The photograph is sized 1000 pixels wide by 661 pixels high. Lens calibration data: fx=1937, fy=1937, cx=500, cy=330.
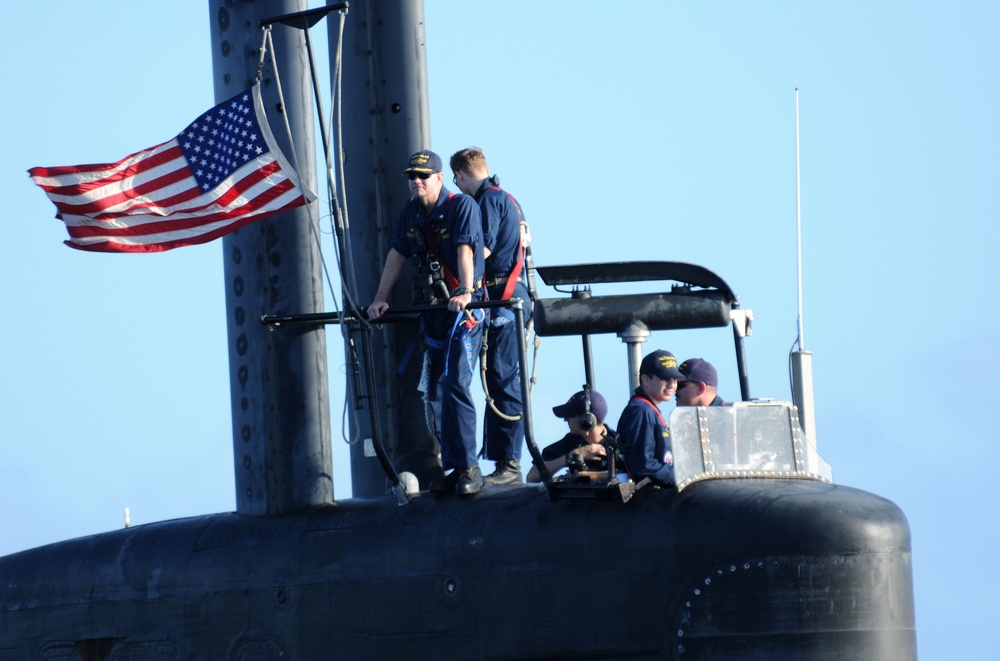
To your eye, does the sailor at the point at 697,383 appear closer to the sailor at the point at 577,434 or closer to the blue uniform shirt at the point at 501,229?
the sailor at the point at 577,434

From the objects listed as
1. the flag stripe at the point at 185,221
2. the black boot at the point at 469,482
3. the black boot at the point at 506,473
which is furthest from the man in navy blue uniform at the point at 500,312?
the flag stripe at the point at 185,221

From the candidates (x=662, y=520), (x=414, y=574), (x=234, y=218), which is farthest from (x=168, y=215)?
(x=662, y=520)

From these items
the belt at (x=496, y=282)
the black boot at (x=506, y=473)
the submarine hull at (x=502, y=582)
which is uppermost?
the belt at (x=496, y=282)

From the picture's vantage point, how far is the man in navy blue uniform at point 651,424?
379 inches

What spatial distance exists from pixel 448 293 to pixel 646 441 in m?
1.86

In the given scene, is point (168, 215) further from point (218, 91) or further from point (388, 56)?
point (388, 56)

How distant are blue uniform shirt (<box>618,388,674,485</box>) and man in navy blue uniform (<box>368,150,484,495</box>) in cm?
104

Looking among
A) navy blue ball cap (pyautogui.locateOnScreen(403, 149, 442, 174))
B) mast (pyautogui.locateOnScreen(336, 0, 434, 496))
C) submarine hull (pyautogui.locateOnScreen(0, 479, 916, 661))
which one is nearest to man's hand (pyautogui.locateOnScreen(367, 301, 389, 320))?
navy blue ball cap (pyautogui.locateOnScreen(403, 149, 442, 174))

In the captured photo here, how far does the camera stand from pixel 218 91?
39.6 ft

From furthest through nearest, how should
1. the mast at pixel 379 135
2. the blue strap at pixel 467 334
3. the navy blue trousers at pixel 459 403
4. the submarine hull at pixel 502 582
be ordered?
1. the mast at pixel 379 135
2. the blue strap at pixel 467 334
3. the navy blue trousers at pixel 459 403
4. the submarine hull at pixel 502 582

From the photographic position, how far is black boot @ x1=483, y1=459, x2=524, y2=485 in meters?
11.3

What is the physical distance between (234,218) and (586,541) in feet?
11.3

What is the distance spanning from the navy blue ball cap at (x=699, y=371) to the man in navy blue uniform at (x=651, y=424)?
40cm

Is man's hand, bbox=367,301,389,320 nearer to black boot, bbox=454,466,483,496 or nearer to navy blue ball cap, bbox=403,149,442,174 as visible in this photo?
navy blue ball cap, bbox=403,149,442,174
